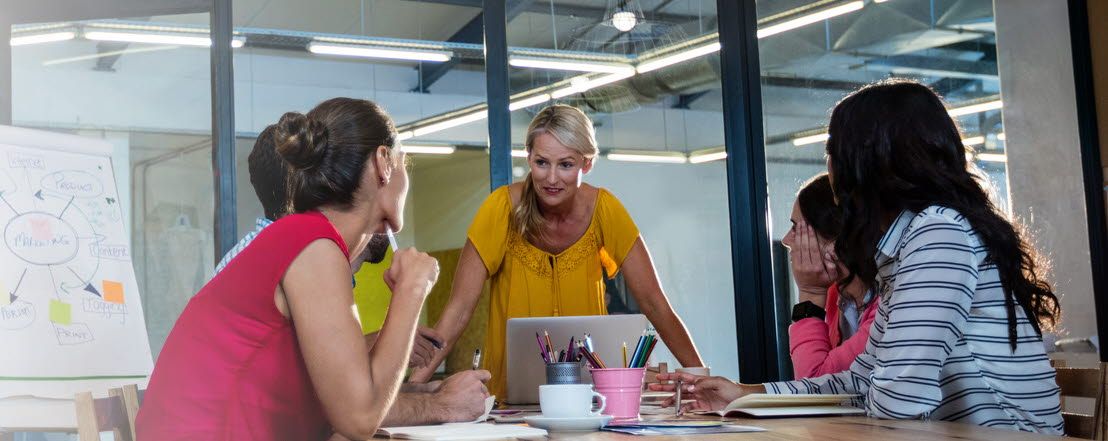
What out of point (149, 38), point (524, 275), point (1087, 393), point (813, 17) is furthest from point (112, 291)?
point (813, 17)

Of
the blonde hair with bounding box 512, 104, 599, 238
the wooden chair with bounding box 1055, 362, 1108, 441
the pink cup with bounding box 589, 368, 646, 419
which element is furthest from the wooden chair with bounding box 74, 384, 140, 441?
the wooden chair with bounding box 1055, 362, 1108, 441

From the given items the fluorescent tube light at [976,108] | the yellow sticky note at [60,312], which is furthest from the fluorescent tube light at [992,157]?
the yellow sticky note at [60,312]

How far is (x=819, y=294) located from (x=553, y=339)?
2.44 ft

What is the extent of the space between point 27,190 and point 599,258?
1.76 metres

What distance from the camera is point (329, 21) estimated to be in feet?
16.0

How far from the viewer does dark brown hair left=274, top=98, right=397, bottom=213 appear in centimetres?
177

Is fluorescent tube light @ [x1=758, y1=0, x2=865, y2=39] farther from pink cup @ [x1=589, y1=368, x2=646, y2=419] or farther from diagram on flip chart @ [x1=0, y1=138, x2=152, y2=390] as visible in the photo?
pink cup @ [x1=589, y1=368, x2=646, y2=419]

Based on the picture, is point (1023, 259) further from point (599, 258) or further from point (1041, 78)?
point (1041, 78)

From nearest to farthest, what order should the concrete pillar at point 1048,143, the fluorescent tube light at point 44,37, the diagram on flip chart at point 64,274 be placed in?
the diagram on flip chart at point 64,274, the concrete pillar at point 1048,143, the fluorescent tube light at point 44,37

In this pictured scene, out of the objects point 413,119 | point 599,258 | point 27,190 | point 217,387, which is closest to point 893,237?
point 217,387

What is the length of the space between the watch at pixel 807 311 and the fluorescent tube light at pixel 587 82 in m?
2.20

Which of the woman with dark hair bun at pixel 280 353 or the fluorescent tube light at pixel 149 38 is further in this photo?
the fluorescent tube light at pixel 149 38

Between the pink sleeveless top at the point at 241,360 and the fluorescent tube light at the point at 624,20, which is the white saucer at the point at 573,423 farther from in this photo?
the fluorescent tube light at the point at 624,20

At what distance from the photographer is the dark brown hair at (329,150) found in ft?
5.80
